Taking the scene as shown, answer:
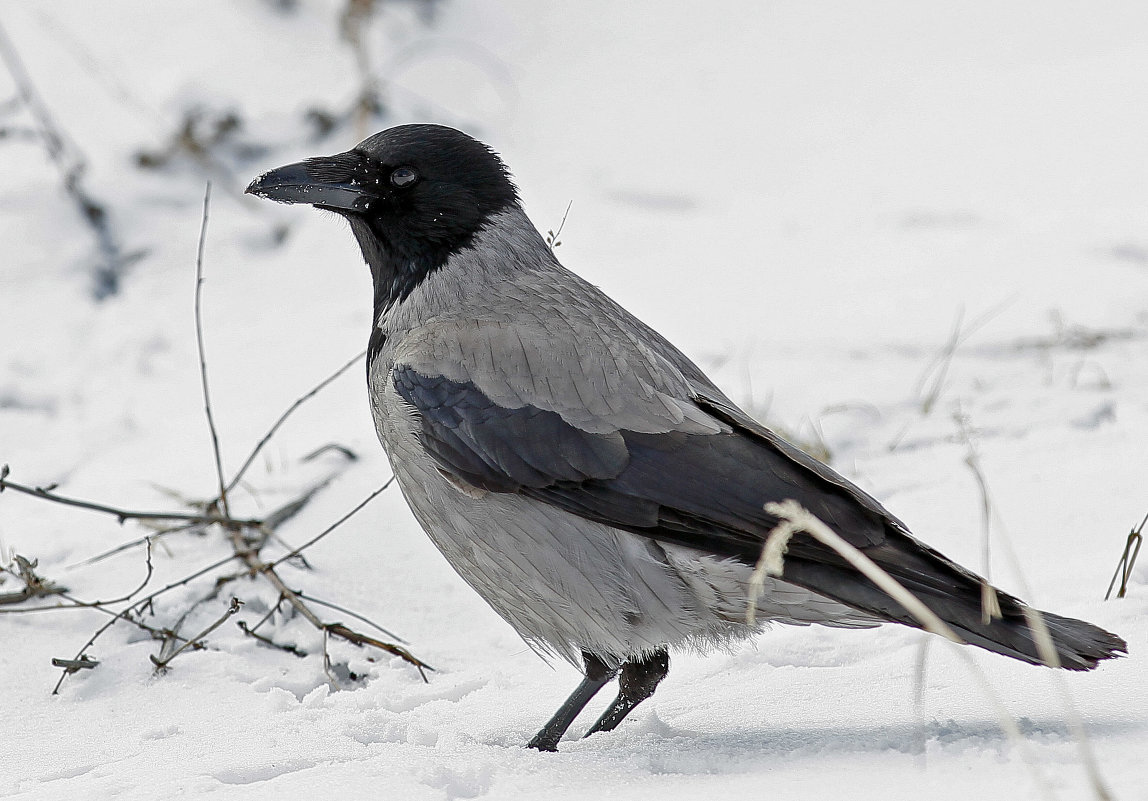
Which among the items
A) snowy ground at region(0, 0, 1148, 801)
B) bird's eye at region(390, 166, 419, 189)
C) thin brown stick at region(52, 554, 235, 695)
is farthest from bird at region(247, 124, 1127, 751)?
thin brown stick at region(52, 554, 235, 695)

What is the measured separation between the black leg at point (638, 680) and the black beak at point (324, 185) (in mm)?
1513

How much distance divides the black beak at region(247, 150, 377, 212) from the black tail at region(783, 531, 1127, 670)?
1.66 metres

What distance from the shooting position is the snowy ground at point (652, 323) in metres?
2.71

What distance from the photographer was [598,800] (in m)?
2.31

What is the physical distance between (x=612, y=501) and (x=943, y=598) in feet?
2.48

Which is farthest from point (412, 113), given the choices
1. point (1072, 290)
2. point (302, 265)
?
point (1072, 290)


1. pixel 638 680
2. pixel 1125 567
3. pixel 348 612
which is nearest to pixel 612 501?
pixel 638 680

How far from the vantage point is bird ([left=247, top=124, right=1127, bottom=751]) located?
2.75m

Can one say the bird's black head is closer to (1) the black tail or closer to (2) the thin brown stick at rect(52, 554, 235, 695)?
(2) the thin brown stick at rect(52, 554, 235, 695)

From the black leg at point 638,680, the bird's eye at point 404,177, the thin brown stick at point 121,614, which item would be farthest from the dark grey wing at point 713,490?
the thin brown stick at point 121,614

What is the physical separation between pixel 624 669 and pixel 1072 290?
3.99 m

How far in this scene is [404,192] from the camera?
3.60 meters

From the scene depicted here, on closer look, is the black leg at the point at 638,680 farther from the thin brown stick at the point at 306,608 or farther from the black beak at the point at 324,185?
the black beak at the point at 324,185

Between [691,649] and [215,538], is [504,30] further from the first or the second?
[691,649]
